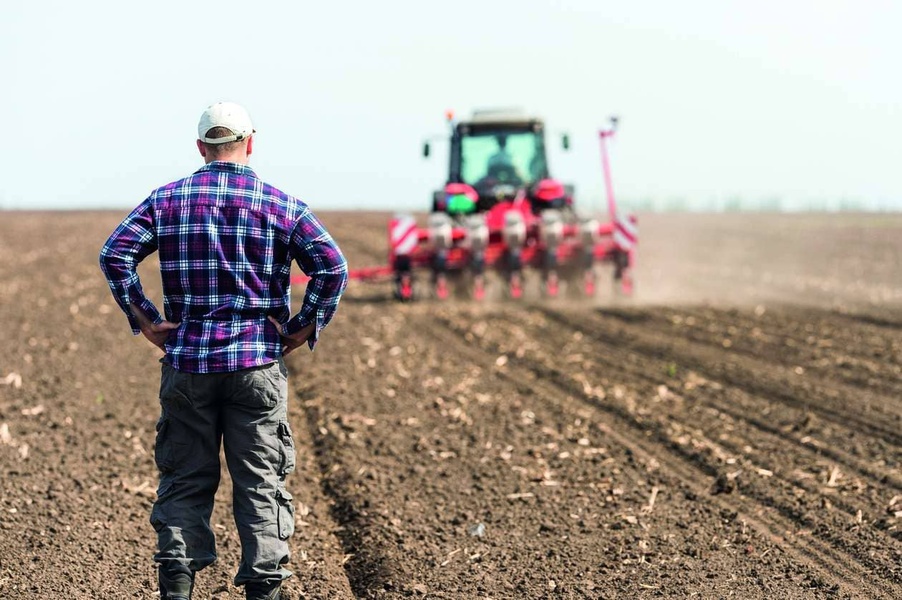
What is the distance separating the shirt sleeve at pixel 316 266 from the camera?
3.80 meters

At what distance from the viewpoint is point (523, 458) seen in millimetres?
6797

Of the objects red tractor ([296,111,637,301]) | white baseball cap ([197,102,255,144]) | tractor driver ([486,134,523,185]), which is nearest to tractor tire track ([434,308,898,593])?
white baseball cap ([197,102,255,144])

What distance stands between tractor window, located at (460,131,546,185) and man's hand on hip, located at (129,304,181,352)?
12371mm

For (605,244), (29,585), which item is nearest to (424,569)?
(29,585)

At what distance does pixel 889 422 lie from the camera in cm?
768

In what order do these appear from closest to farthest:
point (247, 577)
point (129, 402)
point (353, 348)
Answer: point (247, 577) → point (129, 402) → point (353, 348)

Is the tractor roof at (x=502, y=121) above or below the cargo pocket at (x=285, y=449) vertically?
above

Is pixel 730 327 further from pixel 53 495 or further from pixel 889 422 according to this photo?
pixel 53 495

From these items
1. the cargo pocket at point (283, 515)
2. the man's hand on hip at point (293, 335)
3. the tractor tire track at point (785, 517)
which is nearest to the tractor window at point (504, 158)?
the tractor tire track at point (785, 517)

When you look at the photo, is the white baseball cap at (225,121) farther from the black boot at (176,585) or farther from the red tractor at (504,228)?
the red tractor at (504,228)

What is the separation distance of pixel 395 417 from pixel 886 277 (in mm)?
14188

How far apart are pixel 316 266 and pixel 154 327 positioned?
62cm

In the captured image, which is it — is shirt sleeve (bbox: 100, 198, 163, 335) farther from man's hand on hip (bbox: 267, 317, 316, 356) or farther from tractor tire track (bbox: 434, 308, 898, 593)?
tractor tire track (bbox: 434, 308, 898, 593)

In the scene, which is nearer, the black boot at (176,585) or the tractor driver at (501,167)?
the black boot at (176,585)
